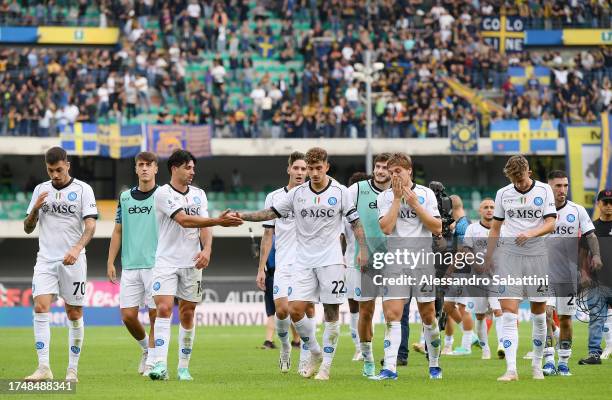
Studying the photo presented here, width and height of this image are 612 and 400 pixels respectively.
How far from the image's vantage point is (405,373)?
16.2m

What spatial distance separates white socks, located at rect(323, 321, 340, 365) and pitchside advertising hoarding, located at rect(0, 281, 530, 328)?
Result: 19322 millimetres

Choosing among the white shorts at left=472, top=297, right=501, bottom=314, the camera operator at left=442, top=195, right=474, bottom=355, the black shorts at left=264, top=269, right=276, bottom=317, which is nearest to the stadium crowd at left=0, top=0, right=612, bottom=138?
the black shorts at left=264, top=269, right=276, bottom=317

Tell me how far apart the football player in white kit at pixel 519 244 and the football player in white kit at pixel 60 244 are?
4853mm

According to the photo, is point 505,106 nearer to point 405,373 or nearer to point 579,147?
point 579,147

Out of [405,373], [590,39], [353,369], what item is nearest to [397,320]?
[405,373]

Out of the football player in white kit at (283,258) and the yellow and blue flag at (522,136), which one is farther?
the yellow and blue flag at (522,136)

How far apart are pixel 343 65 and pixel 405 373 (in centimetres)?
3560

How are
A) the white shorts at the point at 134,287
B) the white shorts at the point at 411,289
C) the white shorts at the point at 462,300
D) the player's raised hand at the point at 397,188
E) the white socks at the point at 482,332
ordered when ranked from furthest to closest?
the white shorts at the point at 462,300
the white socks at the point at 482,332
the white shorts at the point at 134,287
the white shorts at the point at 411,289
the player's raised hand at the point at 397,188

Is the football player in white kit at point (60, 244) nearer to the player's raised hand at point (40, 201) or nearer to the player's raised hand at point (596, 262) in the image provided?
the player's raised hand at point (40, 201)

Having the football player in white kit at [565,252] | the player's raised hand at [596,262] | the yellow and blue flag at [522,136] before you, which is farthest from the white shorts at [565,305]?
the yellow and blue flag at [522,136]

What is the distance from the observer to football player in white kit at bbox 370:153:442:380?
14.2 m

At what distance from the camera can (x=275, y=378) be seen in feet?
51.5

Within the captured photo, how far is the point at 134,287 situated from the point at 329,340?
2770 mm

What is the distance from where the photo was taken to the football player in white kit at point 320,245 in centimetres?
1468
